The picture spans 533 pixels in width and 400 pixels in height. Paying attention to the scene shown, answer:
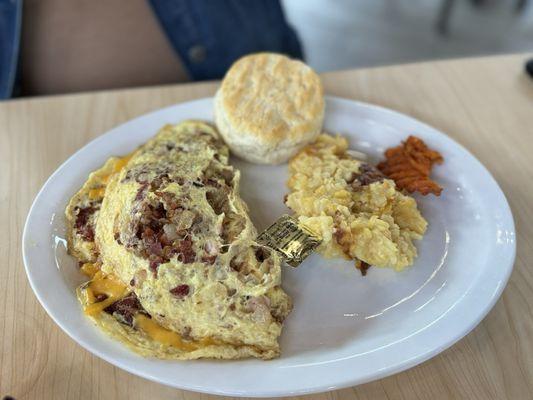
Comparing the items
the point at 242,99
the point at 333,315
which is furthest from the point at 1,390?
the point at 242,99

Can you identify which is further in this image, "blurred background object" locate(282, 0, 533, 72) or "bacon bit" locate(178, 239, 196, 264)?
A: "blurred background object" locate(282, 0, 533, 72)

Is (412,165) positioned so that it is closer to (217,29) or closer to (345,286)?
(345,286)

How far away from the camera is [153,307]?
93cm

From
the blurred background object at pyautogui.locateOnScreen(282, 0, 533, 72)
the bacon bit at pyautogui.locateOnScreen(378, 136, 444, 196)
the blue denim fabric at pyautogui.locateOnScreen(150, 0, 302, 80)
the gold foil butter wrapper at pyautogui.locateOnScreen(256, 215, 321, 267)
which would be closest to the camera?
the gold foil butter wrapper at pyautogui.locateOnScreen(256, 215, 321, 267)

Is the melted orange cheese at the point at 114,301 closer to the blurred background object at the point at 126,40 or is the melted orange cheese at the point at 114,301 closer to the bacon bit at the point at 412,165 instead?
the bacon bit at the point at 412,165

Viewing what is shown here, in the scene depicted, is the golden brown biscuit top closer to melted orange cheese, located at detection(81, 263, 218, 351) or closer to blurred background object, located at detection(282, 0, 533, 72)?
melted orange cheese, located at detection(81, 263, 218, 351)

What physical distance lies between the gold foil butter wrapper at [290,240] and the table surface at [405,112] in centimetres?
27

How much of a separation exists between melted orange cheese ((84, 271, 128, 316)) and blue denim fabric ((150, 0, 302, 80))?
2.98 feet

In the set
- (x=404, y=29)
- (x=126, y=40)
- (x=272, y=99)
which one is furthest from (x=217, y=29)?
(x=404, y=29)

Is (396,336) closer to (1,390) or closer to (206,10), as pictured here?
(1,390)

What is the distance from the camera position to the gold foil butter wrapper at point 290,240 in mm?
1038

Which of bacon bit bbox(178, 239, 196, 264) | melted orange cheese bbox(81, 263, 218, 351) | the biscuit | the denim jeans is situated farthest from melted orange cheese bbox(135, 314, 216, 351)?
the denim jeans

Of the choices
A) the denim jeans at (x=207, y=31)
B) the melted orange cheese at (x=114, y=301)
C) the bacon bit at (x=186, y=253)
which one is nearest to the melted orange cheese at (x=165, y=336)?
the melted orange cheese at (x=114, y=301)

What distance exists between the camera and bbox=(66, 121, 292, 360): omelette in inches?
36.4
